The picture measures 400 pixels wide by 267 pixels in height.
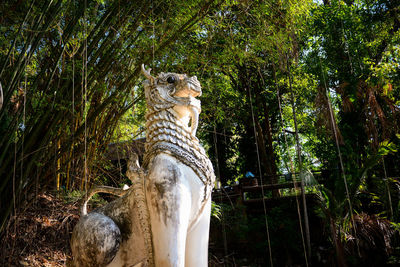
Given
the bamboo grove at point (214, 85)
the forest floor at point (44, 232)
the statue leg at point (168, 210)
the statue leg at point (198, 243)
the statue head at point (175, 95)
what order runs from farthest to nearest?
the forest floor at point (44, 232) → the bamboo grove at point (214, 85) → the statue head at point (175, 95) → the statue leg at point (198, 243) → the statue leg at point (168, 210)

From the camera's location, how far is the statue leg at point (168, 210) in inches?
65.6

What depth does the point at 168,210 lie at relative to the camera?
169 cm

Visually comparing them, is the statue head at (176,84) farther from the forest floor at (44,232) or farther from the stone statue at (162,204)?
the forest floor at (44,232)

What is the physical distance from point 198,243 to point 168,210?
272 millimetres

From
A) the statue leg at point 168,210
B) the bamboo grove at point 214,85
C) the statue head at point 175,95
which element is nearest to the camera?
the statue leg at point 168,210

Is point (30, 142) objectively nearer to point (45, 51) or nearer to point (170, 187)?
point (45, 51)

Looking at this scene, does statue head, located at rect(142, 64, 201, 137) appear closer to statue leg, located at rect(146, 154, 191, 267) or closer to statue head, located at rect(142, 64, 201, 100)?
statue head, located at rect(142, 64, 201, 100)

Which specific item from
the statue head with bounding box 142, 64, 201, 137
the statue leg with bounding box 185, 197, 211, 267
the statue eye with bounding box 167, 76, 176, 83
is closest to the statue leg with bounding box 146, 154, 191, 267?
the statue leg with bounding box 185, 197, 211, 267

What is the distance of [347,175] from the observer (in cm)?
562

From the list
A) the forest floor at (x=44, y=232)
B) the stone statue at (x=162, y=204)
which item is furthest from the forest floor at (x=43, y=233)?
the stone statue at (x=162, y=204)

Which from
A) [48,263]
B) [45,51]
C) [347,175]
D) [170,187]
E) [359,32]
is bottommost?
[48,263]

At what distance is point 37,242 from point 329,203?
3.98 m

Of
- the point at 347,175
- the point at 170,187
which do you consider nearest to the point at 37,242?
the point at 170,187

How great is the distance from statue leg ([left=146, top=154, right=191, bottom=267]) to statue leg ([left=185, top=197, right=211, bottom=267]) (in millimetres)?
115
